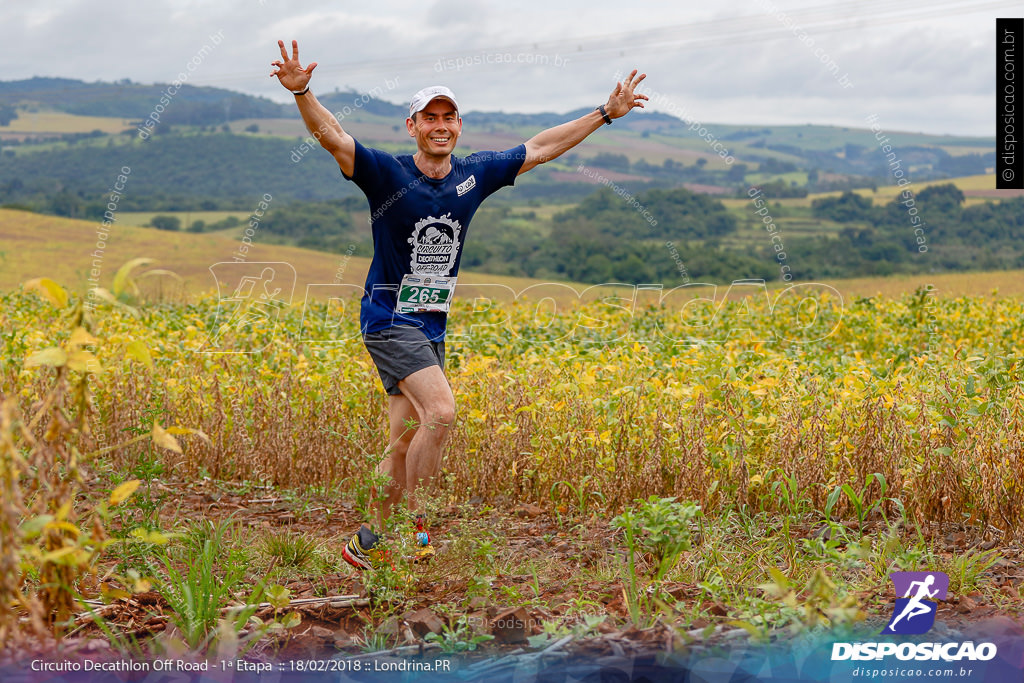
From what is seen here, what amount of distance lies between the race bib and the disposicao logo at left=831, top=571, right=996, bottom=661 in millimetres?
2269

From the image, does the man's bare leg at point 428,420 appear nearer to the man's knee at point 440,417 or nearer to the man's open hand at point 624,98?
the man's knee at point 440,417

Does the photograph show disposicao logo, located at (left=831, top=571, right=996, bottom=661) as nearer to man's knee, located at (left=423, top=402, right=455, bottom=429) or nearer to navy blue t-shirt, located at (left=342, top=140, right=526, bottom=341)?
man's knee, located at (left=423, top=402, right=455, bottom=429)

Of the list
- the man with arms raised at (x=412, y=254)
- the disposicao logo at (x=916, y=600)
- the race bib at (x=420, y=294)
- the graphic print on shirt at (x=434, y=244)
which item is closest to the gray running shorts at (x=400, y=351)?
the man with arms raised at (x=412, y=254)

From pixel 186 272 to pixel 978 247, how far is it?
34436 mm

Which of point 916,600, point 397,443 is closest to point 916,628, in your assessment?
point 916,600

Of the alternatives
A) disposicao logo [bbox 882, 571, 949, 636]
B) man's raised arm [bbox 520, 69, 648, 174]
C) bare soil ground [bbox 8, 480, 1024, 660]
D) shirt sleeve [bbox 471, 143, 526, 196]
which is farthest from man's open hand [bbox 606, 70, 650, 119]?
disposicao logo [bbox 882, 571, 949, 636]

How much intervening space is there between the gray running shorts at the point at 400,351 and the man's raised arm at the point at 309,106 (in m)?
0.84

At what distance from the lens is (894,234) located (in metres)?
50.7

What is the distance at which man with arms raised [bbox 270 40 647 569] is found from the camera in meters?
4.12

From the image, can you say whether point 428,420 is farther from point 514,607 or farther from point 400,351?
point 514,607

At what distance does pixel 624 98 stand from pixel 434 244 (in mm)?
1437

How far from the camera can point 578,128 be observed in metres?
4.86

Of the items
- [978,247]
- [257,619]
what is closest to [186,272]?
[257,619]

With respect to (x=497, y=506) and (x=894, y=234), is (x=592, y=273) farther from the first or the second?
(x=497, y=506)
